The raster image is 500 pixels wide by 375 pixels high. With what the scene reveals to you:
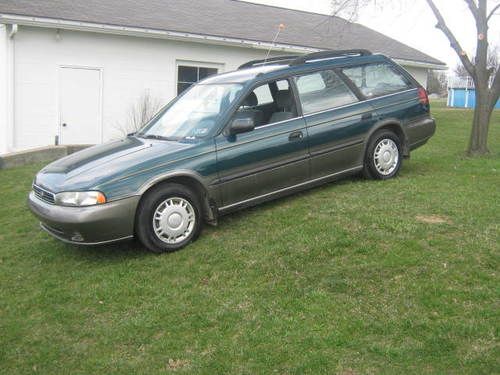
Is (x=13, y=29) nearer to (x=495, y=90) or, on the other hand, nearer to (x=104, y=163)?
(x=104, y=163)

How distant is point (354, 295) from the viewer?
4.22m

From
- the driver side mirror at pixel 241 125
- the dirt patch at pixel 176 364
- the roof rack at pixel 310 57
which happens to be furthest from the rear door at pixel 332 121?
the dirt patch at pixel 176 364

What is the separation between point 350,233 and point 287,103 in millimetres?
1977

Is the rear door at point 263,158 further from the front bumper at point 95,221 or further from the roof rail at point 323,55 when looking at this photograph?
the front bumper at point 95,221

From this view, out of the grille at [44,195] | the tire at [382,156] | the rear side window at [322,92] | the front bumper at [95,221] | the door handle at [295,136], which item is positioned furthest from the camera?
the tire at [382,156]

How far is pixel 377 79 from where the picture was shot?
24.0ft

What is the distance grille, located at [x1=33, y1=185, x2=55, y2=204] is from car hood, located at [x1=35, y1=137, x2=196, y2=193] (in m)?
0.05

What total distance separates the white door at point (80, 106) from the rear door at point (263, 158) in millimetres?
7992

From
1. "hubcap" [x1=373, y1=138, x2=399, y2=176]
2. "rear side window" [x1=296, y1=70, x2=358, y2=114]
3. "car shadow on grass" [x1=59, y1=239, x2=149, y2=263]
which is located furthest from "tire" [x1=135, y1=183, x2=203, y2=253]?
"hubcap" [x1=373, y1=138, x2=399, y2=176]

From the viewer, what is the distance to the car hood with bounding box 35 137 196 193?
519 centimetres

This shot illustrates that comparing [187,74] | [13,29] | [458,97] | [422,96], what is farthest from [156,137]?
[458,97]

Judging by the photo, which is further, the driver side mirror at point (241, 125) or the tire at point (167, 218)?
the driver side mirror at point (241, 125)

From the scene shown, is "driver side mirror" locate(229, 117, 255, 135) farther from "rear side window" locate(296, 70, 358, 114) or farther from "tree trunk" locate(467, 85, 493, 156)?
"tree trunk" locate(467, 85, 493, 156)

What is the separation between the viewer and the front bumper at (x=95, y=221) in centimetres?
502
